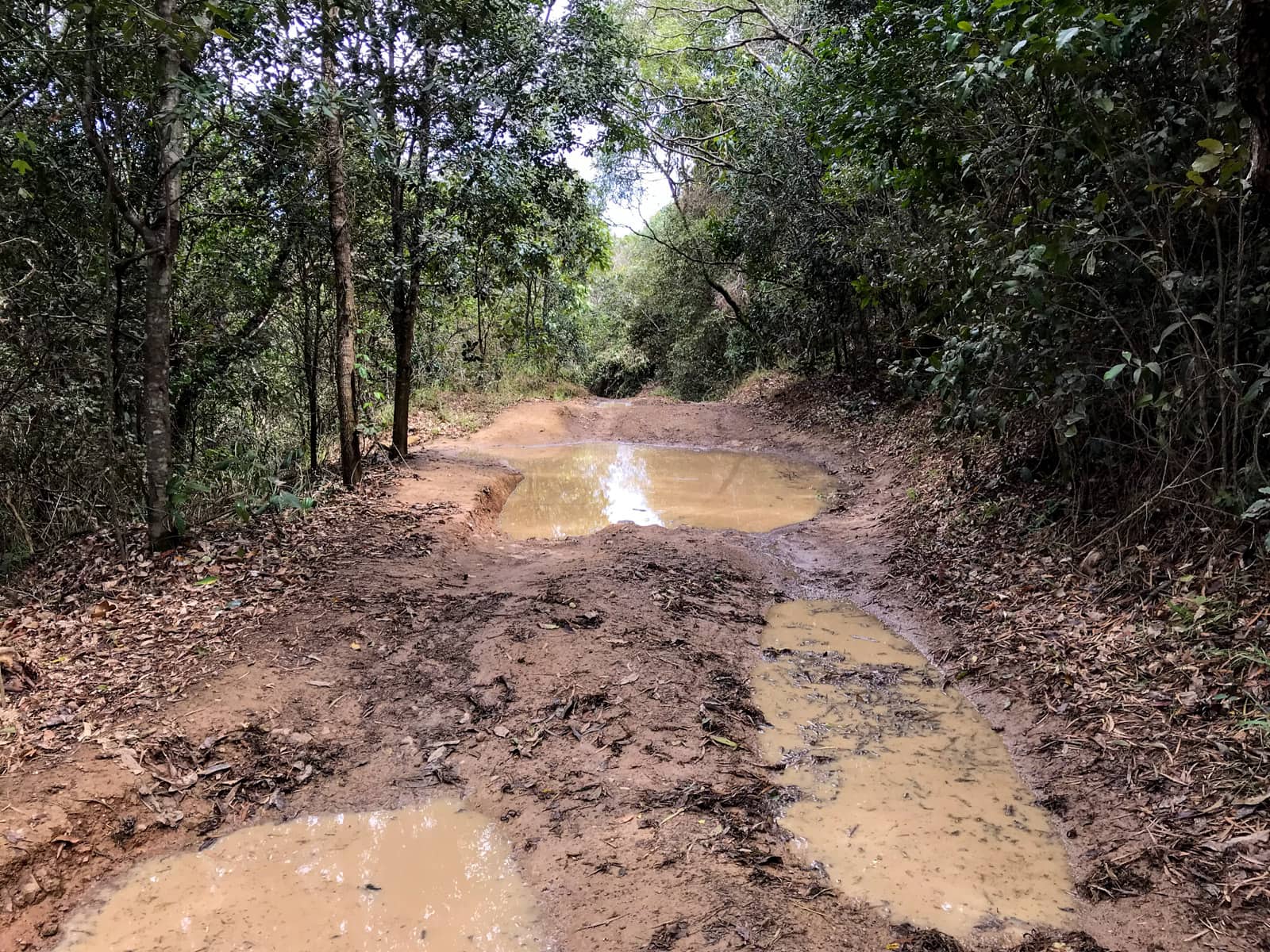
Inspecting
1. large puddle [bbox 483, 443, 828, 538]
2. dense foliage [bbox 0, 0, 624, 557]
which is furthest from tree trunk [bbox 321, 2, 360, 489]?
large puddle [bbox 483, 443, 828, 538]

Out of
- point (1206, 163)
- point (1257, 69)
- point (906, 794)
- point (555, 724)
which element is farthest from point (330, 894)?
point (1257, 69)

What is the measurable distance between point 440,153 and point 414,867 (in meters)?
8.69

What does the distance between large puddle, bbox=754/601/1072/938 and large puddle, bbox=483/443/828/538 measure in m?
3.71

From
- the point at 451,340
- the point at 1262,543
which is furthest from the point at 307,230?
the point at 451,340

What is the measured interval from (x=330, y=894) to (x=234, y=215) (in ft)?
21.5

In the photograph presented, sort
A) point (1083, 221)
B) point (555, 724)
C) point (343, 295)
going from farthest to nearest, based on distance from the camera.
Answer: point (343, 295), point (1083, 221), point (555, 724)

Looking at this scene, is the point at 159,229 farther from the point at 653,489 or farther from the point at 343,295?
the point at 653,489

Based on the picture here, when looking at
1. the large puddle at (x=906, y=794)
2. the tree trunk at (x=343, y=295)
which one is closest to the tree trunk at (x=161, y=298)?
the tree trunk at (x=343, y=295)

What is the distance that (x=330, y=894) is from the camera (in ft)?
9.69

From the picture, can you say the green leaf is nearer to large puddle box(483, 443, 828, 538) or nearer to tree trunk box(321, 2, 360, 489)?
large puddle box(483, 443, 828, 538)

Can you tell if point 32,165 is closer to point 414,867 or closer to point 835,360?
point 414,867

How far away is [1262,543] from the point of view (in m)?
3.82

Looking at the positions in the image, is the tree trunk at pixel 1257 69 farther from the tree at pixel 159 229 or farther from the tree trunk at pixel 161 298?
the tree trunk at pixel 161 298

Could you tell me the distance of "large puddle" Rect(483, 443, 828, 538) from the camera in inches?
358
